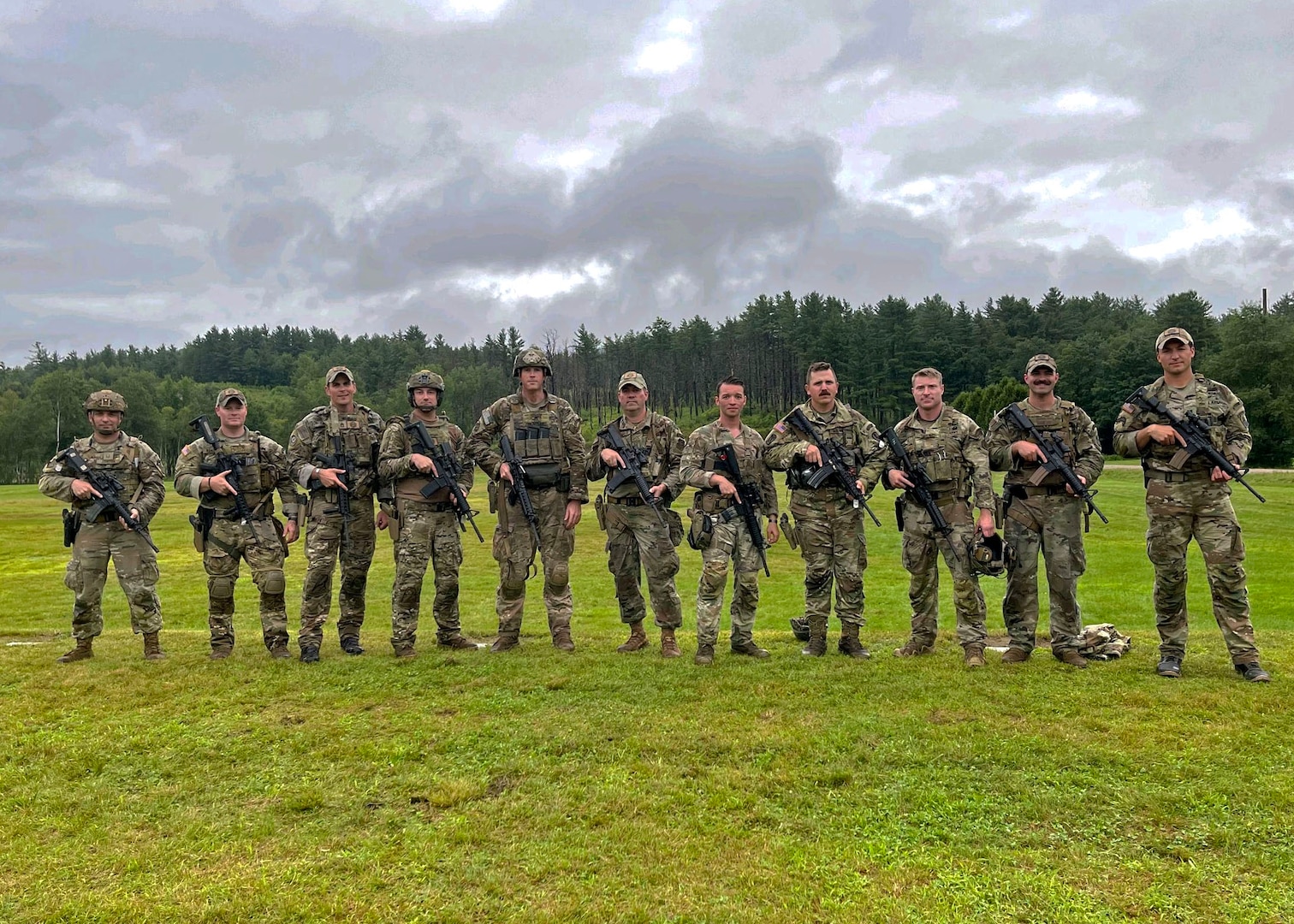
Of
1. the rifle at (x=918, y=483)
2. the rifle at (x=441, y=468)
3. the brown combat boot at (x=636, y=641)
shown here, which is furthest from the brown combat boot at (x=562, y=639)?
the rifle at (x=918, y=483)

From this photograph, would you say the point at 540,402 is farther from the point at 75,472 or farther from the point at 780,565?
the point at 780,565

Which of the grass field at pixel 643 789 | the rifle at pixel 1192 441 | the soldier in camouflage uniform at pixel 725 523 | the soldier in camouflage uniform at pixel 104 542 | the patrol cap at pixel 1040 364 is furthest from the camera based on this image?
the soldier in camouflage uniform at pixel 104 542

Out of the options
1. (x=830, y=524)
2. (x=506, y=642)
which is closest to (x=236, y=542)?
(x=506, y=642)

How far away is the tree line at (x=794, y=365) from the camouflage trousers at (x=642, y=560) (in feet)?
192

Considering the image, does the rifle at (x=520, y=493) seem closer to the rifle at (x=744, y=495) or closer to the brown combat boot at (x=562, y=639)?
the brown combat boot at (x=562, y=639)

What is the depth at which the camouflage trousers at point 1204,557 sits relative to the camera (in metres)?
7.11

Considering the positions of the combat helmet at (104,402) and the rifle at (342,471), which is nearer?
the rifle at (342,471)

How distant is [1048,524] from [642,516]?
4309 mm

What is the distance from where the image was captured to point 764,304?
104 metres

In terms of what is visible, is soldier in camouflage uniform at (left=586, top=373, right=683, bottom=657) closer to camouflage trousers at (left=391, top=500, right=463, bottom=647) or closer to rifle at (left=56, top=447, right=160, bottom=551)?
camouflage trousers at (left=391, top=500, right=463, bottom=647)

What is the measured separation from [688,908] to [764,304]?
341ft

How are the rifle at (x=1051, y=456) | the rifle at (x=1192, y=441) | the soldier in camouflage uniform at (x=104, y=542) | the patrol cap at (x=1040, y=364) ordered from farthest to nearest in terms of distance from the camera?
the soldier in camouflage uniform at (x=104, y=542) → the patrol cap at (x=1040, y=364) → the rifle at (x=1051, y=456) → the rifle at (x=1192, y=441)

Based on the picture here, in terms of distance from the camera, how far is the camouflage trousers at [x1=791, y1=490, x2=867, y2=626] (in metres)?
8.26

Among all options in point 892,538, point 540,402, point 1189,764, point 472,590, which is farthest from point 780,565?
point 1189,764
